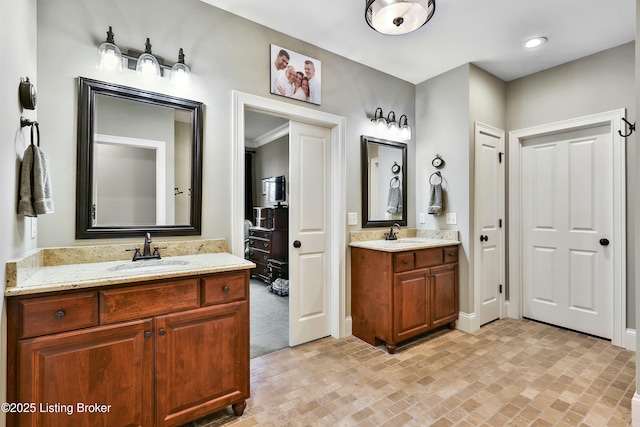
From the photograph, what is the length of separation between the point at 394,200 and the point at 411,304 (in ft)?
3.78

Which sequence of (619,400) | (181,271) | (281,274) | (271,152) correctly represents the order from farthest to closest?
(271,152), (281,274), (619,400), (181,271)

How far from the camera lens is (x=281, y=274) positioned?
4652 mm

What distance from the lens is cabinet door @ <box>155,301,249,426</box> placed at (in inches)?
61.0

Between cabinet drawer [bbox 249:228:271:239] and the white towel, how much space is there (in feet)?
11.7

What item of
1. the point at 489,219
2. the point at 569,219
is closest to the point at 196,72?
the point at 489,219

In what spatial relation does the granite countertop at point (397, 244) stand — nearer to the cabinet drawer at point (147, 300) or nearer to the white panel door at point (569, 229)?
the white panel door at point (569, 229)

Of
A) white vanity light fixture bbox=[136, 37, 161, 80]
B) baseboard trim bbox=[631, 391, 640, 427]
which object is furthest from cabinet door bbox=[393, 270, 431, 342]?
white vanity light fixture bbox=[136, 37, 161, 80]

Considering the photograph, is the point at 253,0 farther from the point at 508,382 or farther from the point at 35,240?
the point at 508,382

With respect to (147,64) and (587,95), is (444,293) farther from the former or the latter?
(147,64)

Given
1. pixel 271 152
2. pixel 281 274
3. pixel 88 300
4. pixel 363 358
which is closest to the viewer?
pixel 88 300

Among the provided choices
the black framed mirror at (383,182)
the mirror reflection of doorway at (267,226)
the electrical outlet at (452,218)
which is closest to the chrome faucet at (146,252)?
the mirror reflection of doorway at (267,226)

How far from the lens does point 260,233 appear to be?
5262mm

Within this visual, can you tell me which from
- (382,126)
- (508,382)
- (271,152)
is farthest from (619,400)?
(271,152)

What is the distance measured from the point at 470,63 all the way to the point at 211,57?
249cm
